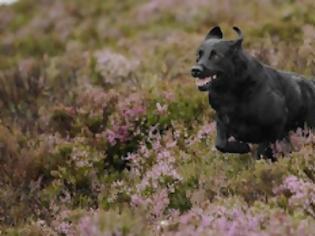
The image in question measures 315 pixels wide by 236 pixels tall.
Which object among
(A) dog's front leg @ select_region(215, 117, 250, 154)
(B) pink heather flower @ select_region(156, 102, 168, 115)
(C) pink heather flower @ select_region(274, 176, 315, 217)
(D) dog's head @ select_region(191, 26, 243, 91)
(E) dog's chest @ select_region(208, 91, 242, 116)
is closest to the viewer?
(C) pink heather flower @ select_region(274, 176, 315, 217)

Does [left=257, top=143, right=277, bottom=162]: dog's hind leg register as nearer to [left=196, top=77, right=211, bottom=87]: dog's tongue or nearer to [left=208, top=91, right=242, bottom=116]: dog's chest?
[left=208, top=91, right=242, bottom=116]: dog's chest

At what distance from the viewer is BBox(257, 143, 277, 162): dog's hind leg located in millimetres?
7848

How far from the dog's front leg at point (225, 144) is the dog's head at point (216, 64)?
49cm

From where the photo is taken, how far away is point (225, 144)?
25.3ft

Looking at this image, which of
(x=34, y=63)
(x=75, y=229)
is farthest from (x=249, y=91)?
(x=34, y=63)

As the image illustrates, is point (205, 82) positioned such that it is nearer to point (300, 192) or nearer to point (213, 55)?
point (213, 55)

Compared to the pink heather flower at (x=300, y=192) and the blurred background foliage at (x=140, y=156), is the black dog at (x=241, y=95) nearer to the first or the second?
the blurred background foliage at (x=140, y=156)

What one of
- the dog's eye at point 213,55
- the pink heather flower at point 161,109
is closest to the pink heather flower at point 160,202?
the dog's eye at point 213,55

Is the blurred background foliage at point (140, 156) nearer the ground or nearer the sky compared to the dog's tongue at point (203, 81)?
→ nearer the ground

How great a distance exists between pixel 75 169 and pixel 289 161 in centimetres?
301

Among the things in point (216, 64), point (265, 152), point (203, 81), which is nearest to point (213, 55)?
point (216, 64)

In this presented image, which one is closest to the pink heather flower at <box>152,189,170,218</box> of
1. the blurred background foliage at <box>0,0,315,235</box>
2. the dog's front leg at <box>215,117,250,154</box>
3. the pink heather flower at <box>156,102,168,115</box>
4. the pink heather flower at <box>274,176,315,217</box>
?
the blurred background foliage at <box>0,0,315,235</box>

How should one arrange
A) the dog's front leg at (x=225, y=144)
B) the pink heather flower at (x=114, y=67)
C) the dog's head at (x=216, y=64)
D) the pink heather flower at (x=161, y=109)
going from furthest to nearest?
the pink heather flower at (x=114, y=67) < the pink heather flower at (x=161, y=109) < the dog's front leg at (x=225, y=144) < the dog's head at (x=216, y=64)

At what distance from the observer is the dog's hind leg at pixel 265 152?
25.7 feet
